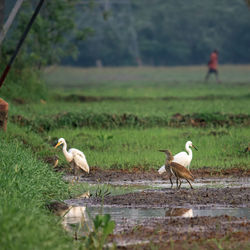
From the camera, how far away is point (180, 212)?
8172 millimetres

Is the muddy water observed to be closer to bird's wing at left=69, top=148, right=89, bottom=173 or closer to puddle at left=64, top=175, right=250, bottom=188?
puddle at left=64, top=175, right=250, bottom=188

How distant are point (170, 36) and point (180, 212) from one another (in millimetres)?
66861

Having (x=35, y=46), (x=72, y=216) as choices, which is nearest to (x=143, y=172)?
(x=72, y=216)

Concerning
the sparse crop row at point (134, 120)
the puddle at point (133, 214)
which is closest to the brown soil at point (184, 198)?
the puddle at point (133, 214)

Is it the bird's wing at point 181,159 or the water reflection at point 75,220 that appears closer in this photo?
the water reflection at point 75,220

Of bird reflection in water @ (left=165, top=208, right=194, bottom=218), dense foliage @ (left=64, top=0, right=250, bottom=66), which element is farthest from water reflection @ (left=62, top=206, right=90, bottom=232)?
dense foliage @ (left=64, top=0, right=250, bottom=66)

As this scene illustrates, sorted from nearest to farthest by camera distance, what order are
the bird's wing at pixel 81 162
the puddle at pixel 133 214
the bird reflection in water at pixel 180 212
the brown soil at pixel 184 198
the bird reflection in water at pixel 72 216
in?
1. the bird reflection in water at pixel 72 216
2. the puddle at pixel 133 214
3. the bird reflection in water at pixel 180 212
4. the brown soil at pixel 184 198
5. the bird's wing at pixel 81 162

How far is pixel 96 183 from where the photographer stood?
422 inches

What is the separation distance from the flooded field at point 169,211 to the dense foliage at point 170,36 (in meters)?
59.3

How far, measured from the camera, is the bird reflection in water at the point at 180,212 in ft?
26.2

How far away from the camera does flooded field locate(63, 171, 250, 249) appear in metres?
6.89

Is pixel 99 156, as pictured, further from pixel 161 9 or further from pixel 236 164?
pixel 161 9

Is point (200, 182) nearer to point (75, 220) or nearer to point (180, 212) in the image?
point (180, 212)

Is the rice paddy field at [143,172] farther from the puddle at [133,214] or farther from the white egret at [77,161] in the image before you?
the white egret at [77,161]
